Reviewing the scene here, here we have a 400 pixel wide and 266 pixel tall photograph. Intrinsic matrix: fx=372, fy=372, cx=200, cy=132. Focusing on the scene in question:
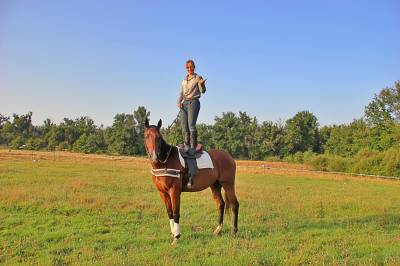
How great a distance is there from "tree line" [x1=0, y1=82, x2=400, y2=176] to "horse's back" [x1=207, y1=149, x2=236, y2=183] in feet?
121

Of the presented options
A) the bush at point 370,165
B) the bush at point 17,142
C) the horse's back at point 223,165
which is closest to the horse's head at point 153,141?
the horse's back at point 223,165

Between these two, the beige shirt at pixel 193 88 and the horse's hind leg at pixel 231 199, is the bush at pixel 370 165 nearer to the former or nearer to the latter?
the horse's hind leg at pixel 231 199

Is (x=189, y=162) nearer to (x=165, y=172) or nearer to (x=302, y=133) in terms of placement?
(x=165, y=172)

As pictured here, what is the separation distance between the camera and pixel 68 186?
16500 mm

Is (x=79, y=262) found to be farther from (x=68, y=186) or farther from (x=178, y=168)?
(x=68, y=186)

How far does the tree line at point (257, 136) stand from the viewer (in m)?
52.4

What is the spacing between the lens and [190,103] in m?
8.71

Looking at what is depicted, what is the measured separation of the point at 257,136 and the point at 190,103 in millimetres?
63616

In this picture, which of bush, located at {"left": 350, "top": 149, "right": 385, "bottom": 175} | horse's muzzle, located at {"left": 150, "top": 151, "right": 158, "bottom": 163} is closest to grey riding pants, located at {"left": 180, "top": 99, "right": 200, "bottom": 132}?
horse's muzzle, located at {"left": 150, "top": 151, "right": 158, "bottom": 163}

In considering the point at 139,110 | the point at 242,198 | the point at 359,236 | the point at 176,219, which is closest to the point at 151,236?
the point at 176,219

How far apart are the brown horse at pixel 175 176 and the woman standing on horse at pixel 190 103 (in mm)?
621

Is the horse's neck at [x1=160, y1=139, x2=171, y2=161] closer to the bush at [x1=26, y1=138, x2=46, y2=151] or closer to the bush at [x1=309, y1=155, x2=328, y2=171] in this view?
the bush at [x1=309, y1=155, x2=328, y2=171]

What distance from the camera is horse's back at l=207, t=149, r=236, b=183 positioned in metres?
9.20

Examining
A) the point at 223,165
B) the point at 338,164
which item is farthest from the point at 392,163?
the point at 223,165
